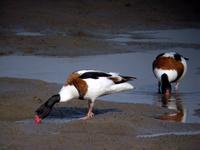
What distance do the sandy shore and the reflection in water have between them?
181 mm

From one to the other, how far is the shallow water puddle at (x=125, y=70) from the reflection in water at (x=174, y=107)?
17mm

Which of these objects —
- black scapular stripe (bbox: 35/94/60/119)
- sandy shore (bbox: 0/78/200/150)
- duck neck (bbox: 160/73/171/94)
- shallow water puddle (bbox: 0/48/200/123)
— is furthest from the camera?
duck neck (bbox: 160/73/171/94)

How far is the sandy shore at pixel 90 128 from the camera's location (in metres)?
9.15

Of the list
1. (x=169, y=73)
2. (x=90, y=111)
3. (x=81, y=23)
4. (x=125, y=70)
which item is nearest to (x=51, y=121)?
(x=90, y=111)

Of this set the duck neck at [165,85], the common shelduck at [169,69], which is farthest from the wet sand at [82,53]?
the common shelduck at [169,69]

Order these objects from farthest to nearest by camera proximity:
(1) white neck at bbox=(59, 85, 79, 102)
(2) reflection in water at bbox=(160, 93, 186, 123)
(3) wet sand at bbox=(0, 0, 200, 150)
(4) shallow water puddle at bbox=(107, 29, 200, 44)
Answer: (4) shallow water puddle at bbox=(107, 29, 200, 44)
(2) reflection in water at bbox=(160, 93, 186, 123)
(1) white neck at bbox=(59, 85, 79, 102)
(3) wet sand at bbox=(0, 0, 200, 150)

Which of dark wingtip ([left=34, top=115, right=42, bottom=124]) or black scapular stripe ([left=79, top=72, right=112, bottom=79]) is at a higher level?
black scapular stripe ([left=79, top=72, right=112, bottom=79])

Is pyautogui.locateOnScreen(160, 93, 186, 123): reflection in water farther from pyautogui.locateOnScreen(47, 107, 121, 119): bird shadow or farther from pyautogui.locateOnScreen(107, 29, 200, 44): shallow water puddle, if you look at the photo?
pyautogui.locateOnScreen(107, 29, 200, 44): shallow water puddle

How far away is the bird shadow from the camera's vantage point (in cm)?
1135

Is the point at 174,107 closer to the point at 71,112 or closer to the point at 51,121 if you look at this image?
the point at 71,112

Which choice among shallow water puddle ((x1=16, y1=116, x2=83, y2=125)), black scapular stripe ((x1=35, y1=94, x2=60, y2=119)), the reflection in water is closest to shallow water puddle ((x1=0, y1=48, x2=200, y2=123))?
the reflection in water

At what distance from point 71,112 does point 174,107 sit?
5.46ft

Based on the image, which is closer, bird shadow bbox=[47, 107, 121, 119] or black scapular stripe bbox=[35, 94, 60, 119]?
black scapular stripe bbox=[35, 94, 60, 119]

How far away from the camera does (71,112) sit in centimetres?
1169
